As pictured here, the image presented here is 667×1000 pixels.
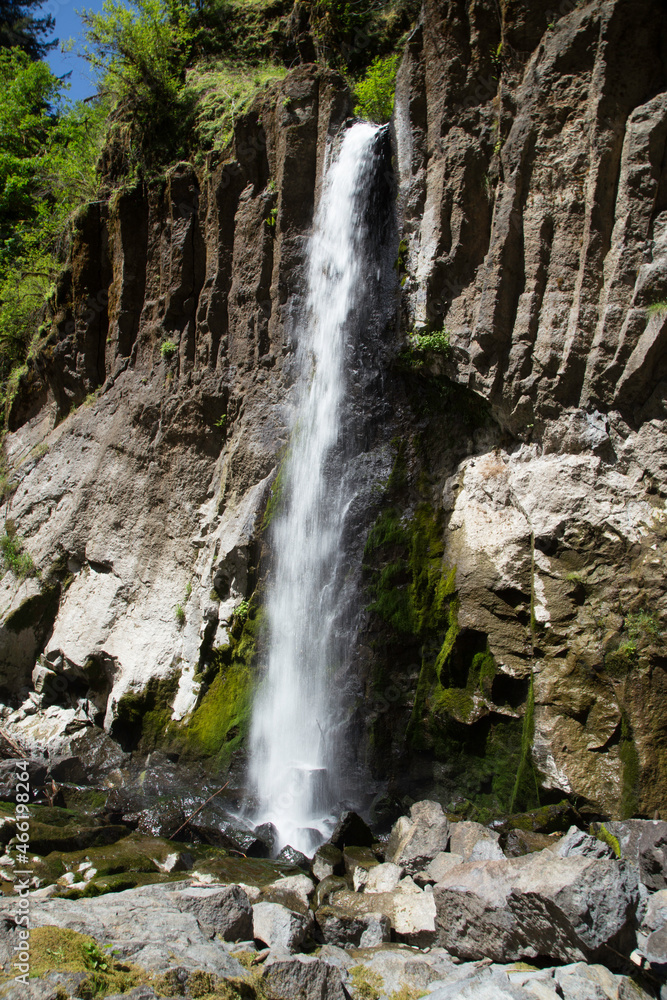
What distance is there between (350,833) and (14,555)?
7402 mm

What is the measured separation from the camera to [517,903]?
140 inches

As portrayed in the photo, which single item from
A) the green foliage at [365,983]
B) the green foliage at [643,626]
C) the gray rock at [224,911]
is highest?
the green foliage at [643,626]

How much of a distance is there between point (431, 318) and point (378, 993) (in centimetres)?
619

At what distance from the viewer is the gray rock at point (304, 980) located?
311 centimetres

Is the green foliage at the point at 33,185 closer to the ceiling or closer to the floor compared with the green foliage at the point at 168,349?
closer to the ceiling

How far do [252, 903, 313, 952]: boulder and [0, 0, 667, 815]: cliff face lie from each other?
2.50 m

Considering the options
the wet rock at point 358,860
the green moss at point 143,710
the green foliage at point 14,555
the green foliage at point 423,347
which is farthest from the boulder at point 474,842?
the green foliage at point 14,555

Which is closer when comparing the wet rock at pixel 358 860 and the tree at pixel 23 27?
the wet rock at pixel 358 860

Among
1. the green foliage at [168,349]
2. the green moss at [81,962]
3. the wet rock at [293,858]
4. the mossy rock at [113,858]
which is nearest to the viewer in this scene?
the green moss at [81,962]

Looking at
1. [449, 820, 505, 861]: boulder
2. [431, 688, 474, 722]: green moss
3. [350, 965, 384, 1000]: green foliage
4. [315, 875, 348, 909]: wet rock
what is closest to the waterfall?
[315, 875, 348, 909]: wet rock

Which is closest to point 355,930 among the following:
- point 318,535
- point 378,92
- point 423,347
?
point 318,535

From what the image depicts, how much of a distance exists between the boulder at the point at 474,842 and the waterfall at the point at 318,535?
1408mm

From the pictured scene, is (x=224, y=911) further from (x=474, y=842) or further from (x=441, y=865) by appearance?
(x=474, y=842)

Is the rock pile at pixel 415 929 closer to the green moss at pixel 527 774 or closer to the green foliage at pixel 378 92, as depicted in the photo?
the green moss at pixel 527 774
